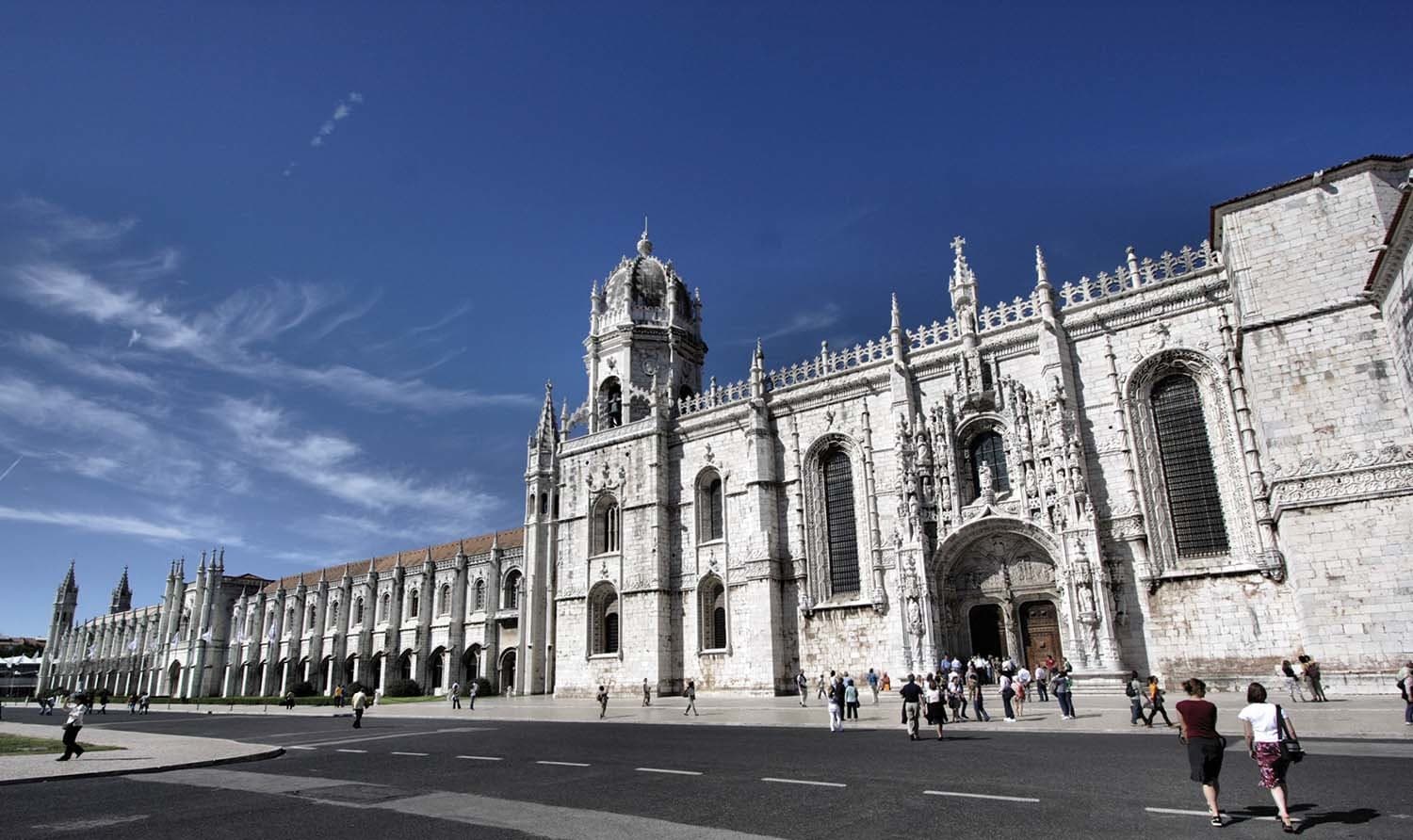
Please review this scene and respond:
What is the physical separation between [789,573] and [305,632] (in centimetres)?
5403

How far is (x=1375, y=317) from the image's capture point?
21156 mm

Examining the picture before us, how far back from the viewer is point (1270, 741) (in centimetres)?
788

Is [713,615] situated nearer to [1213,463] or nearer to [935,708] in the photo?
[935,708]

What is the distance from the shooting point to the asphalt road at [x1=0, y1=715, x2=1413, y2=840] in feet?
27.5

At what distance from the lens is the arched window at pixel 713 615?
3638 cm

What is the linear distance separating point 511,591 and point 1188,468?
43.2 m

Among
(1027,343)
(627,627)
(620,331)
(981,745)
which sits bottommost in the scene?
(981,745)

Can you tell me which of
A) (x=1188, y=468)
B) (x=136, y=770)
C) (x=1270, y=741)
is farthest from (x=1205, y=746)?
(x=1188, y=468)

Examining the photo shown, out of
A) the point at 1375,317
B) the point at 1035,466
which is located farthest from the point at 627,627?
the point at 1375,317

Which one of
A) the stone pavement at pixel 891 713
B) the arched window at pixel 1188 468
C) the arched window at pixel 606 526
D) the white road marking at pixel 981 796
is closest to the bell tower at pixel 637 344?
the arched window at pixel 606 526

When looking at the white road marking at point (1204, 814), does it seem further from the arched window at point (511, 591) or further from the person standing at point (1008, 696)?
the arched window at point (511, 591)

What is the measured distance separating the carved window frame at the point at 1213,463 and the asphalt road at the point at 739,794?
11982 mm

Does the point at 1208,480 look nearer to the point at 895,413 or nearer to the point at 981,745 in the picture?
the point at 895,413

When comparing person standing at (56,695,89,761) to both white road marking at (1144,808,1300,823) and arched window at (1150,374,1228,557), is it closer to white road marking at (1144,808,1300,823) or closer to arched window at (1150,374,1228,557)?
white road marking at (1144,808,1300,823)
